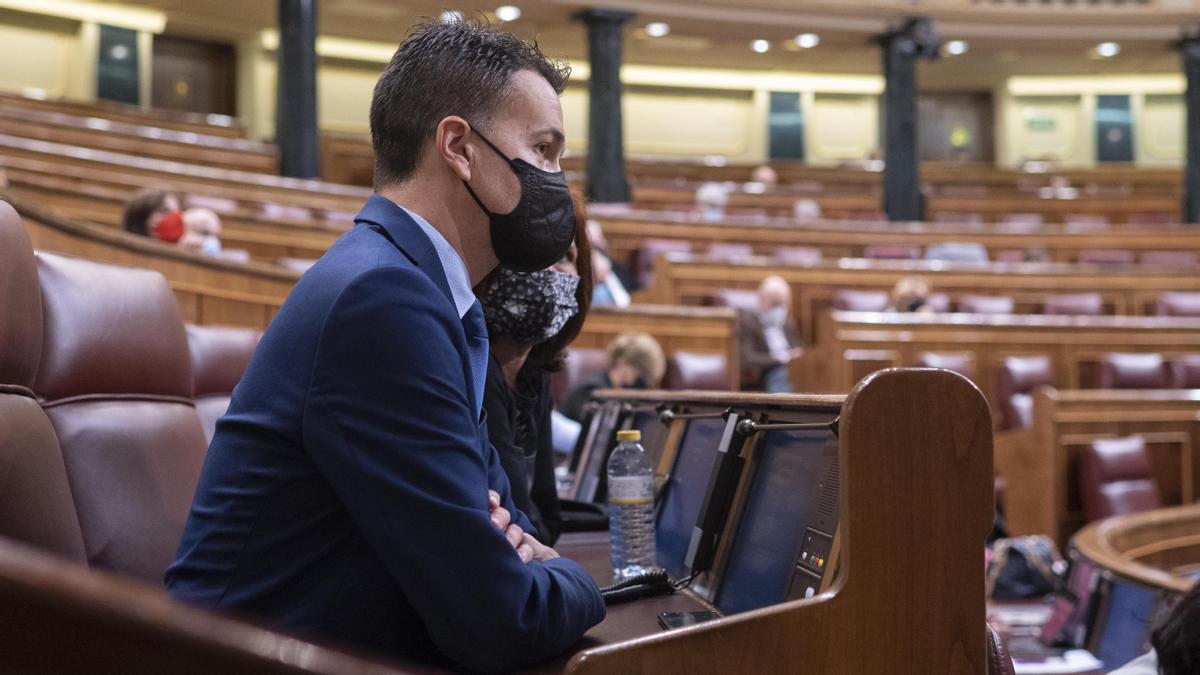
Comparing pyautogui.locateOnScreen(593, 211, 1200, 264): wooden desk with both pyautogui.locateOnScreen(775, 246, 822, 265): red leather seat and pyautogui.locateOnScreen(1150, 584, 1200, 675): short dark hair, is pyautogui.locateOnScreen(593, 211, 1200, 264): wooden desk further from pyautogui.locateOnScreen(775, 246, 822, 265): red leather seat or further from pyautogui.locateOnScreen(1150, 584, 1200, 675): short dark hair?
pyautogui.locateOnScreen(1150, 584, 1200, 675): short dark hair

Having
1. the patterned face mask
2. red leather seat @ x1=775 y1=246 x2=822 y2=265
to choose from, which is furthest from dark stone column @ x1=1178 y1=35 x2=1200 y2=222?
the patterned face mask

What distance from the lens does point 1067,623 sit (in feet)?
8.48

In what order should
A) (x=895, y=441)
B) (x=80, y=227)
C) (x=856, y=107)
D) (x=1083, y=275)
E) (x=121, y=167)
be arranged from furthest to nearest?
1. (x=856, y=107)
2. (x=1083, y=275)
3. (x=121, y=167)
4. (x=80, y=227)
5. (x=895, y=441)

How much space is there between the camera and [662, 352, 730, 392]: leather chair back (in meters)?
3.92

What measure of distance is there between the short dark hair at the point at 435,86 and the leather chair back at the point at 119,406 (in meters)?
0.45

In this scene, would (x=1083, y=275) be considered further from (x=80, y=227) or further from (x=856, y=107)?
(x=856, y=107)

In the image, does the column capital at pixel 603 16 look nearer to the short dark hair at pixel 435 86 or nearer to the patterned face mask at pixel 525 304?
the patterned face mask at pixel 525 304

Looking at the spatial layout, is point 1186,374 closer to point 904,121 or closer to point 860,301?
point 860,301

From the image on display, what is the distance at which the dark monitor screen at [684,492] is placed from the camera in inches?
57.0

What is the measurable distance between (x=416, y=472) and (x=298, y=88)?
7.32 meters

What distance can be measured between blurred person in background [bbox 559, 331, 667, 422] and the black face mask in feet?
6.91

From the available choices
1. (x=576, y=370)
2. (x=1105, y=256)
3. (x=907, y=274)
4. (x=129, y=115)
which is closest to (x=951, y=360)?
(x=907, y=274)

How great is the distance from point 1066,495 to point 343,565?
3552 millimetres

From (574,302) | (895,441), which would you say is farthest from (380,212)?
(574,302)
